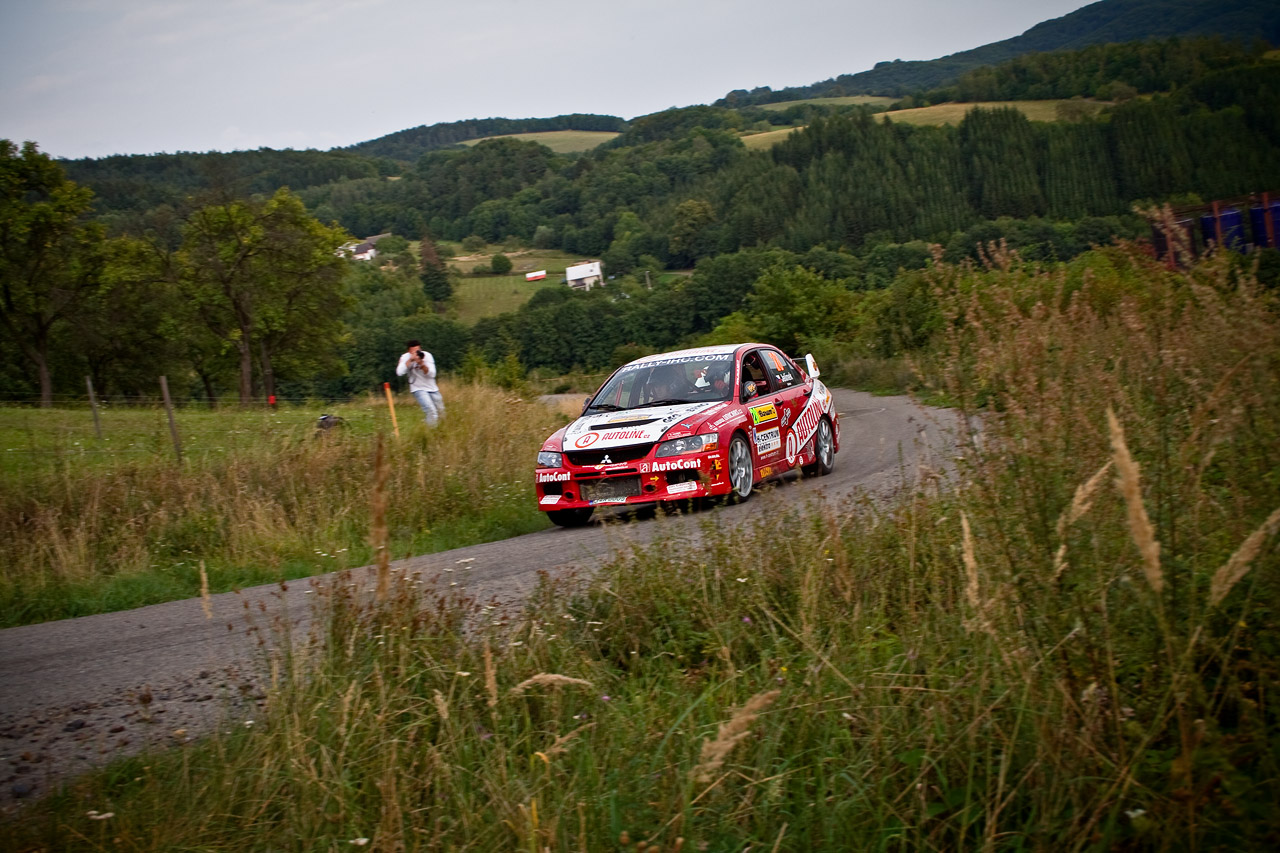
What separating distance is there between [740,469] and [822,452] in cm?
227

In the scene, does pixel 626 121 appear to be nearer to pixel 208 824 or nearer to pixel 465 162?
pixel 465 162

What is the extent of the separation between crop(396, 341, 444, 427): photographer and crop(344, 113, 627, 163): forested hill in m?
152

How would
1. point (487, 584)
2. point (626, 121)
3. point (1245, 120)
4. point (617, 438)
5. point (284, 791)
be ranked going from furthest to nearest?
point (626, 121)
point (1245, 120)
point (617, 438)
point (487, 584)
point (284, 791)

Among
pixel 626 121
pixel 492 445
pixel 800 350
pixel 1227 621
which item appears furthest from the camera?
pixel 626 121

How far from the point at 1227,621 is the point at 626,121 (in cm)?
17463

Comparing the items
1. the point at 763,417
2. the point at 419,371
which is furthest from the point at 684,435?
the point at 419,371

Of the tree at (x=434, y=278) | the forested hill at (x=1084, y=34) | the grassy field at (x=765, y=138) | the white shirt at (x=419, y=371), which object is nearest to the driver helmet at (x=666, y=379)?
the white shirt at (x=419, y=371)

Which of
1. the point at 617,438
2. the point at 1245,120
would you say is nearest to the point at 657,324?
the point at 1245,120

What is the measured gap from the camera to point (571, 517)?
35.2ft

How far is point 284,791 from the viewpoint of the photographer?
11.5 feet

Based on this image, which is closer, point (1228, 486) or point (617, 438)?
point (1228, 486)

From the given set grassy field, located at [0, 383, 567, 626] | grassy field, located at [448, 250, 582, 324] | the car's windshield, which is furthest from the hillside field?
grassy field, located at [0, 383, 567, 626]

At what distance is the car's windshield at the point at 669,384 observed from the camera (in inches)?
437

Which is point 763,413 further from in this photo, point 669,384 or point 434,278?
point 434,278
